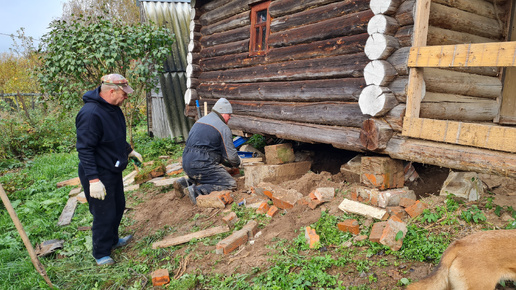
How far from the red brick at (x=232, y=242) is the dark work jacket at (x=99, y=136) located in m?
1.53

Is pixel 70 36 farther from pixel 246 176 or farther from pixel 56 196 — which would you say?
pixel 246 176

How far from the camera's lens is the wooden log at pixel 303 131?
4.75 m

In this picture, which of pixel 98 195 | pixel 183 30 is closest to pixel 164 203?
pixel 98 195

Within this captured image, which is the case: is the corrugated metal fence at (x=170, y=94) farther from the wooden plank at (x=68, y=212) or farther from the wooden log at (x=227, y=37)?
the wooden plank at (x=68, y=212)

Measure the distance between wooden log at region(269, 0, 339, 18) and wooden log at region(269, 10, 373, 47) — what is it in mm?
340

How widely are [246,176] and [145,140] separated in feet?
23.0

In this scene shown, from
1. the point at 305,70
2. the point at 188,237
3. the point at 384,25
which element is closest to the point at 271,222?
the point at 188,237

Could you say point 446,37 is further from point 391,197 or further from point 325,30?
point 391,197

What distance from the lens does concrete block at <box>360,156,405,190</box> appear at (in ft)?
14.1

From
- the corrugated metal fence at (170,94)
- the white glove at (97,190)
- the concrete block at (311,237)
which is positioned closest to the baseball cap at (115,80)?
the white glove at (97,190)

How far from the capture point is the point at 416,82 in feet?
13.0

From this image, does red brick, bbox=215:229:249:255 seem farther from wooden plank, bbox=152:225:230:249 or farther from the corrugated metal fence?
the corrugated metal fence

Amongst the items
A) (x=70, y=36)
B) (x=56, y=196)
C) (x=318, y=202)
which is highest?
(x=70, y=36)

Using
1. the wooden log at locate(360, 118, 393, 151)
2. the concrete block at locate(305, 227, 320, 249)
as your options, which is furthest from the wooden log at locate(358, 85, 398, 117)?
the concrete block at locate(305, 227, 320, 249)
